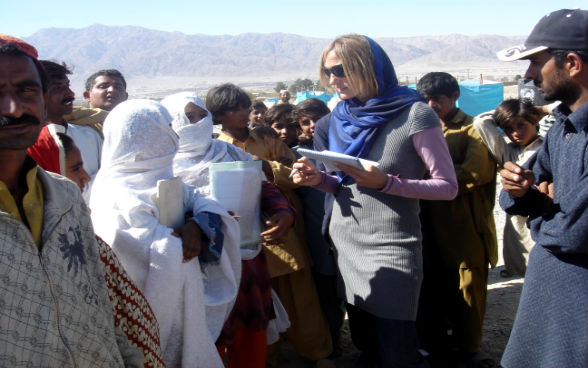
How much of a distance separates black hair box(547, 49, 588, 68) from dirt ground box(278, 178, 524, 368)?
2422 mm

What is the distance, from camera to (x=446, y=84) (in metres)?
3.50

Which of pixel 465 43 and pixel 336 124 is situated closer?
pixel 336 124

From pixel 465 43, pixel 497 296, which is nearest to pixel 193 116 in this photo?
pixel 497 296

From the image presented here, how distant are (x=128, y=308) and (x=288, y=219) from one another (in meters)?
1.21

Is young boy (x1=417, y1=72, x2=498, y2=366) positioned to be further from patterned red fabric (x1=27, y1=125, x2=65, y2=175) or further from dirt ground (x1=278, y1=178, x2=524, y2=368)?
patterned red fabric (x1=27, y1=125, x2=65, y2=175)

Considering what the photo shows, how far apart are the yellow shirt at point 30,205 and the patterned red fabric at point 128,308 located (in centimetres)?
27

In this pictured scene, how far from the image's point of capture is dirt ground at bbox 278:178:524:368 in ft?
12.1

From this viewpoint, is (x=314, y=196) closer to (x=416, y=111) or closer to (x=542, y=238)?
(x=416, y=111)

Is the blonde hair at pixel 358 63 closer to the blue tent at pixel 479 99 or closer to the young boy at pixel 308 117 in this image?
the young boy at pixel 308 117

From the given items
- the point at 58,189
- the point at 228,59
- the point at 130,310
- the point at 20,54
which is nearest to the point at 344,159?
the point at 130,310

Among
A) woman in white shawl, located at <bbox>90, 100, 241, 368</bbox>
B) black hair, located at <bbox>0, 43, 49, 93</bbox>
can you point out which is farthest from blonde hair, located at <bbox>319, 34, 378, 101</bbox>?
black hair, located at <bbox>0, 43, 49, 93</bbox>

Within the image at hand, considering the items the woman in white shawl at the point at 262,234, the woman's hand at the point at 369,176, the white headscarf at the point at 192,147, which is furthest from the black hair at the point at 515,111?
Result: the white headscarf at the point at 192,147

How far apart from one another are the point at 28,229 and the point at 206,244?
40.1 inches

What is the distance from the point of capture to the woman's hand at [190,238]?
2.17m
